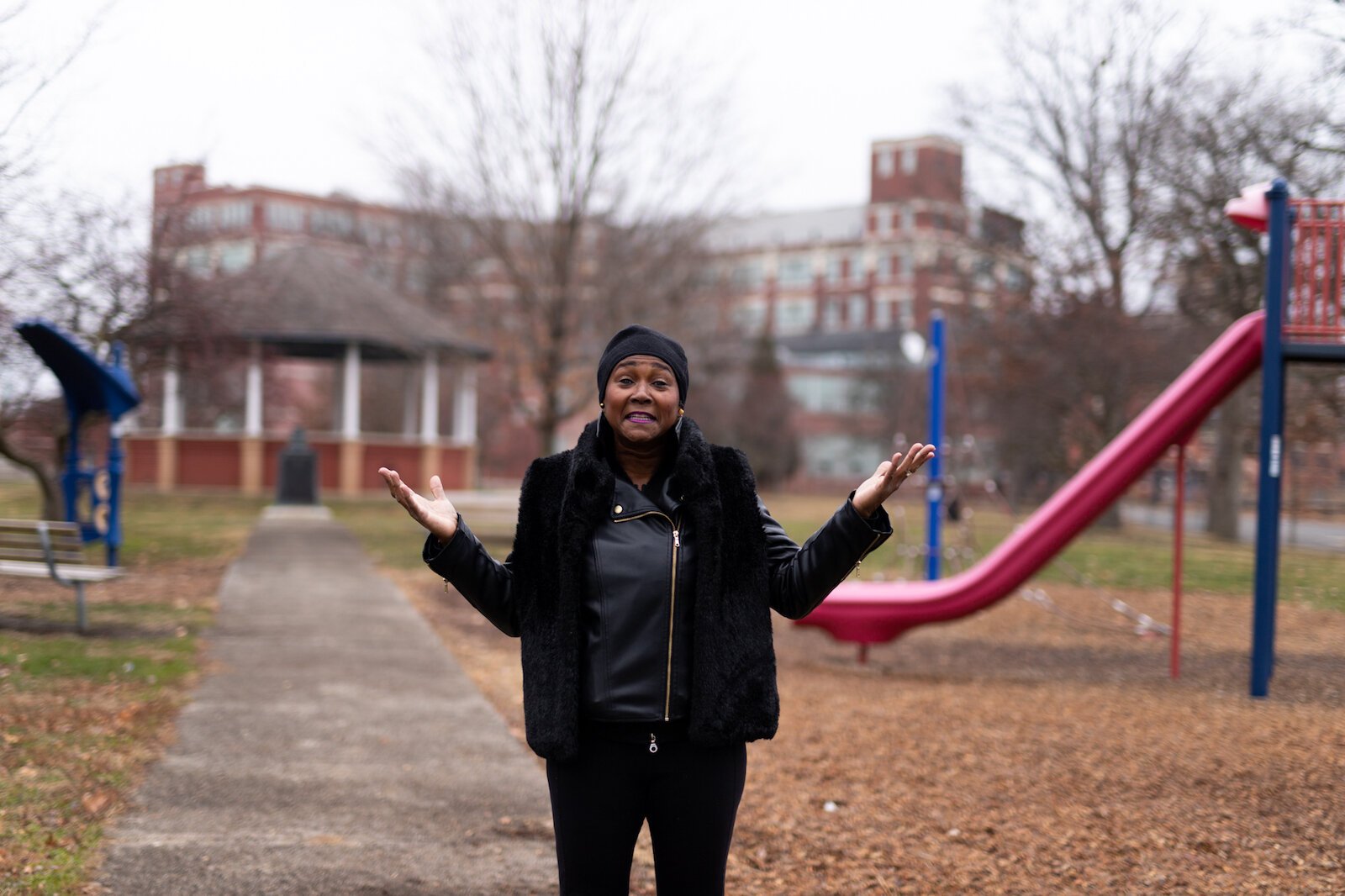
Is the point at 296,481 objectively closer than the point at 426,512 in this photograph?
No

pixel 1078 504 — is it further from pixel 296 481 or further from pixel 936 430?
pixel 296 481

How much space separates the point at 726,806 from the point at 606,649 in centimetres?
46

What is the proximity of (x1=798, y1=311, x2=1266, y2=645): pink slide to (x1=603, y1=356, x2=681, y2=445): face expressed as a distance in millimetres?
6935

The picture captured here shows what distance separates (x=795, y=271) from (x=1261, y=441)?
89.5 metres

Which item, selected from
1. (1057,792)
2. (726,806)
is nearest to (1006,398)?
(1057,792)

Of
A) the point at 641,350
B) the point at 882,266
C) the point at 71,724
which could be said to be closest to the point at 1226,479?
the point at 71,724

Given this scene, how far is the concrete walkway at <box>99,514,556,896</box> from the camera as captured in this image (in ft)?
15.5

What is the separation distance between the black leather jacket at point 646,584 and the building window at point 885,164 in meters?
87.9

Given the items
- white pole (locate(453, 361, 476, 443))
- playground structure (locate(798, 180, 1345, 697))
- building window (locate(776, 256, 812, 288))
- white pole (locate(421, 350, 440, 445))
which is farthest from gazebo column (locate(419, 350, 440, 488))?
building window (locate(776, 256, 812, 288))

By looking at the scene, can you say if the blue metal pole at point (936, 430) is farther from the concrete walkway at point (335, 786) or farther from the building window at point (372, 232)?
the building window at point (372, 232)

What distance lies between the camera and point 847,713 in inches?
324

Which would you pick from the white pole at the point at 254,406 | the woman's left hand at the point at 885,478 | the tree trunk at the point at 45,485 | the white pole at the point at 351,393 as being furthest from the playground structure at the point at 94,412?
the white pole at the point at 351,393

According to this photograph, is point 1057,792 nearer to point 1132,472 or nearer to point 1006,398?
point 1132,472

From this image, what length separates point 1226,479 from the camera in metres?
25.7
